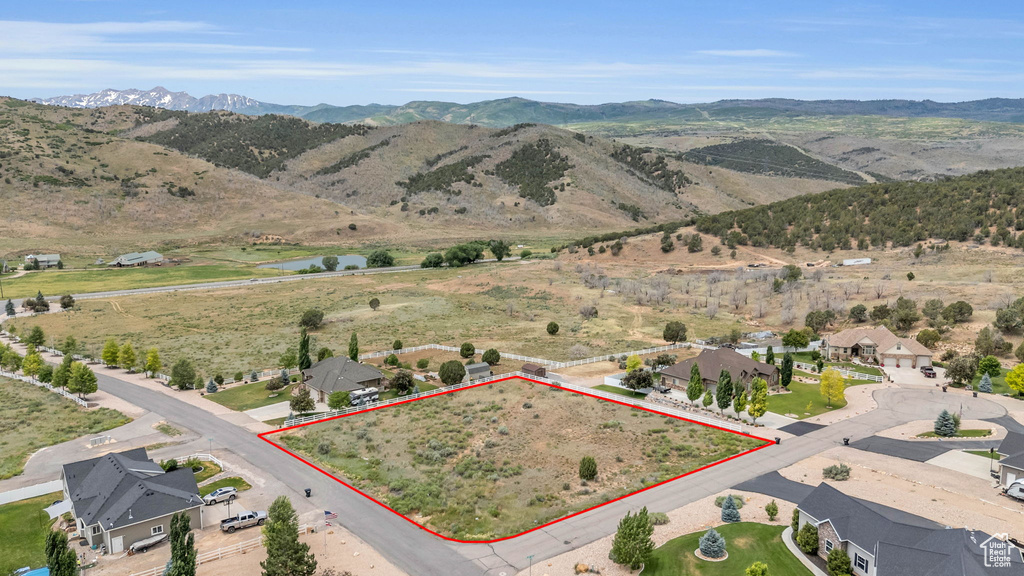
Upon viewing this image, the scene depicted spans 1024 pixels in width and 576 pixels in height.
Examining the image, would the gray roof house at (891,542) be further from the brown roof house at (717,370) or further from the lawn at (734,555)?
the brown roof house at (717,370)

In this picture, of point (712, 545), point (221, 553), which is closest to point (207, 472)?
point (221, 553)

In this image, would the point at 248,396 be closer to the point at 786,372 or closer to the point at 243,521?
the point at 243,521

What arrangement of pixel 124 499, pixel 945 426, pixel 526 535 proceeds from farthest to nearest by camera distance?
pixel 945 426
pixel 124 499
pixel 526 535

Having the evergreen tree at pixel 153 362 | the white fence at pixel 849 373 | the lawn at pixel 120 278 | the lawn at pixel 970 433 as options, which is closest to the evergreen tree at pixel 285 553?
the evergreen tree at pixel 153 362

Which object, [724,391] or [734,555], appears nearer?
[734,555]

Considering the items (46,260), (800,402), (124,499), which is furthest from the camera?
(46,260)

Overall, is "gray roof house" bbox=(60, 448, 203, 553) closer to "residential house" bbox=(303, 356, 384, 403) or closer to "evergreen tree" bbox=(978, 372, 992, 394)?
"residential house" bbox=(303, 356, 384, 403)

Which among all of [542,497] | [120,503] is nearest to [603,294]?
[542,497]
